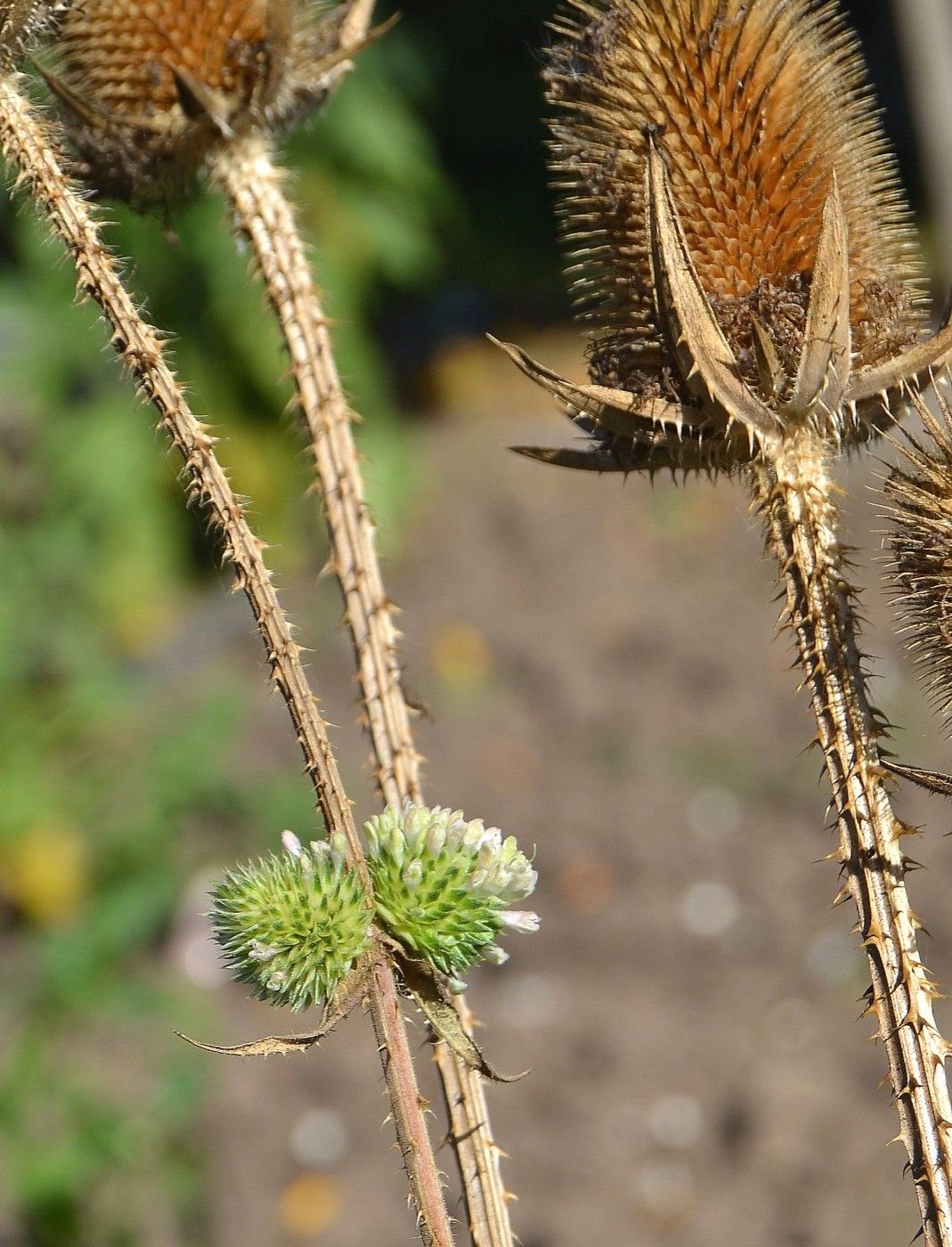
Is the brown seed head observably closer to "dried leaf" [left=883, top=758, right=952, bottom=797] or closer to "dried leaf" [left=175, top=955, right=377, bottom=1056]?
"dried leaf" [left=883, top=758, right=952, bottom=797]

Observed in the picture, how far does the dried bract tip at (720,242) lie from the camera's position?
0.89 metres

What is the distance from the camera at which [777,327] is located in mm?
912

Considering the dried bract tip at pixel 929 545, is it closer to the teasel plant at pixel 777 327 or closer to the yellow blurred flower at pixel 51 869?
the teasel plant at pixel 777 327

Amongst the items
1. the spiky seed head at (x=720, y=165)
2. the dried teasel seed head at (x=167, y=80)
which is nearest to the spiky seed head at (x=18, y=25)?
the dried teasel seed head at (x=167, y=80)

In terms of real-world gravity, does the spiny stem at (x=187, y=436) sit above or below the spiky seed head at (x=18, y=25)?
below

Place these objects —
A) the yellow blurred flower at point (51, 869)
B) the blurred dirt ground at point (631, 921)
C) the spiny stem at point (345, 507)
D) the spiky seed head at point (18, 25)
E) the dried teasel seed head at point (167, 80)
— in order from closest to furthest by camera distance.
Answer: the spiky seed head at point (18, 25)
the spiny stem at point (345, 507)
the dried teasel seed head at point (167, 80)
the blurred dirt ground at point (631, 921)
the yellow blurred flower at point (51, 869)

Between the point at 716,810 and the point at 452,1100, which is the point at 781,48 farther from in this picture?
the point at 716,810

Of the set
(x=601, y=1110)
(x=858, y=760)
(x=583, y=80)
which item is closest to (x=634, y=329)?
(x=583, y=80)

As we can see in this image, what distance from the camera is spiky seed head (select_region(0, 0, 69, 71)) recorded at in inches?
34.4

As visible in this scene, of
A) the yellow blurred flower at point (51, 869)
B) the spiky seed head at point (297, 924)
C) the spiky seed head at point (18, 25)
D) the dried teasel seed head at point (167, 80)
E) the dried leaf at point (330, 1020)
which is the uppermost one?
the yellow blurred flower at point (51, 869)

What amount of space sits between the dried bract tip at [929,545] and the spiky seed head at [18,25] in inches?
25.6

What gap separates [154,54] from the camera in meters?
1.10

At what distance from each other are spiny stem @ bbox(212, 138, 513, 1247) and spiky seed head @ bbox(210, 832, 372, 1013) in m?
0.15

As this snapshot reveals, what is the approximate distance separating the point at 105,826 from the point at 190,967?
1.39 feet
